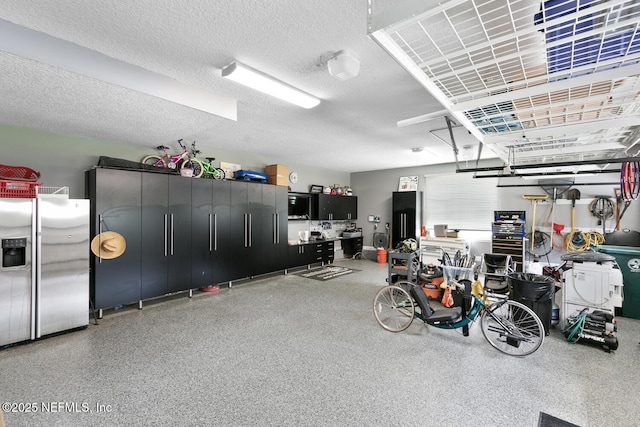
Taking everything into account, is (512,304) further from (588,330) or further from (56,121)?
(56,121)

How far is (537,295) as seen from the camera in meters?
3.05

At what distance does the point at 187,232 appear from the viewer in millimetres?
4535

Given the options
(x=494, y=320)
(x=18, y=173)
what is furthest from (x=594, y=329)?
(x=18, y=173)

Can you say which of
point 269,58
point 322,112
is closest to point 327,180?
point 322,112

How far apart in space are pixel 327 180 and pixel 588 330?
21.0 feet

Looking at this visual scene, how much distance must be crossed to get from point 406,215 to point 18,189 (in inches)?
287

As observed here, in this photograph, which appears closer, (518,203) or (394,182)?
(518,203)

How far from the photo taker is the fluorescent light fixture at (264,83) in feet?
7.89

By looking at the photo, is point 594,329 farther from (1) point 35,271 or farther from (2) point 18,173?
(2) point 18,173

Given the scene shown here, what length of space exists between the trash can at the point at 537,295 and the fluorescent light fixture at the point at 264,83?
10.2 feet

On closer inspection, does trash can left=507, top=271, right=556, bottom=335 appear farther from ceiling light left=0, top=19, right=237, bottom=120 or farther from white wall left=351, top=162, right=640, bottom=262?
ceiling light left=0, top=19, right=237, bottom=120

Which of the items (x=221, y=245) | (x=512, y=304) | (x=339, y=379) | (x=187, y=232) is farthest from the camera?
(x=221, y=245)
